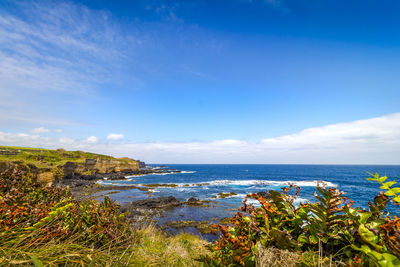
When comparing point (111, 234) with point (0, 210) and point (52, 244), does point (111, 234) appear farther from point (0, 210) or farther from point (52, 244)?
point (0, 210)

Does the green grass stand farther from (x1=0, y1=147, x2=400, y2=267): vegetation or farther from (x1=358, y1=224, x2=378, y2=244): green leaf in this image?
(x1=358, y1=224, x2=378, y2=244): green leaf

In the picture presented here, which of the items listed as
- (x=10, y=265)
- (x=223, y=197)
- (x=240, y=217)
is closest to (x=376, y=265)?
(x=240, y=217)

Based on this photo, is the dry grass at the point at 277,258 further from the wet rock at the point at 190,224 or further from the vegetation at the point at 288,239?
the wet rock at the point at 190,224

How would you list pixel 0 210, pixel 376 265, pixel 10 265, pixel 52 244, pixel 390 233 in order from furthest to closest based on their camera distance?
1. pixel 0 210
2. pixel 52 244
3. pixel 10 265
4. pixel 390 233
5. pixel 376 265

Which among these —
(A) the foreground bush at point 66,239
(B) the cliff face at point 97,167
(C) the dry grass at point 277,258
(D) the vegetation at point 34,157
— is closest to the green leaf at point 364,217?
(C) the dry grass at point 277,258

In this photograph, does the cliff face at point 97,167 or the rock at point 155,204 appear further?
the cliff face at point 97,167

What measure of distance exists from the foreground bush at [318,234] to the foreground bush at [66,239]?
85 centimetres

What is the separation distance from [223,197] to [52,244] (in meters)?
32.5

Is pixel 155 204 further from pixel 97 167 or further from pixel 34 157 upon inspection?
pixel 97 167

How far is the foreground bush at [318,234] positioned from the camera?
172cm

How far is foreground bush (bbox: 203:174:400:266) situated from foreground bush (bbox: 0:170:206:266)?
33.4 inches

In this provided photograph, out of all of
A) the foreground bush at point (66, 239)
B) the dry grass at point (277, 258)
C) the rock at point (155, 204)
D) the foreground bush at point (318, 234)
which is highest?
the foreground bush at point (318, 234)

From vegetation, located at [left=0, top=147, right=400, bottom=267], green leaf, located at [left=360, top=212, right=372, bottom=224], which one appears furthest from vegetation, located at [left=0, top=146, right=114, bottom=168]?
green leaf, located at [left=360, top=212, right=372, bottom=224]

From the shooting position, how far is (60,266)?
2197 mm
